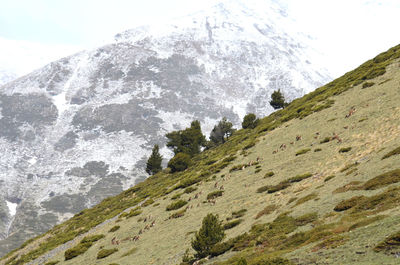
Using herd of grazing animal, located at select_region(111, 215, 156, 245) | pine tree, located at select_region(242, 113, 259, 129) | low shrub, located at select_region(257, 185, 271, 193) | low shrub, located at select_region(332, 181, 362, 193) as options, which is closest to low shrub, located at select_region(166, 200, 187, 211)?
herd of grazing animal, located at select_region(111, 215, 156, 245)

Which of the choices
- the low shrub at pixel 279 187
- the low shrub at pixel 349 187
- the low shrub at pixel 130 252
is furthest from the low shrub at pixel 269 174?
the low shrub at pixel 130 252

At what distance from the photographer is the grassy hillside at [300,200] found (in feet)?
47.6

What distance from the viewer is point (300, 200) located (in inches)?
895

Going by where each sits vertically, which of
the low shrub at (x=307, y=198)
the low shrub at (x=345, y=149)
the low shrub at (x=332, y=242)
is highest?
the low shrub at (x=345, y=149)

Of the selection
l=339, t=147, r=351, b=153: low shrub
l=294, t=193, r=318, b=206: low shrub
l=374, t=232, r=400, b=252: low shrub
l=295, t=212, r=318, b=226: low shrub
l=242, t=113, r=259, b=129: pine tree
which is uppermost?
l=242, t=113, r=259, b=129: pine tree

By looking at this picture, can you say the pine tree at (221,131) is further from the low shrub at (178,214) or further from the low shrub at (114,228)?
the low shrub at (178,214)

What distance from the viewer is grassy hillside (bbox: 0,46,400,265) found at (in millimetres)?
14506

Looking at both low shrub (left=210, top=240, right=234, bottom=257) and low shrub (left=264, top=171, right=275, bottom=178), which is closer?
low shrub (left=210, top=240, right=234, bottom=257)

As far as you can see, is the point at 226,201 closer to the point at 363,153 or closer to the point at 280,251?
the point at 363,153

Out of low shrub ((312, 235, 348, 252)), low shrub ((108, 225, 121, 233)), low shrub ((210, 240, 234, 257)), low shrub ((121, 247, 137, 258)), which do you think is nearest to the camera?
low shrub ((312, 235, 348, 252))

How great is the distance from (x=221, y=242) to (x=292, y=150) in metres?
19.4

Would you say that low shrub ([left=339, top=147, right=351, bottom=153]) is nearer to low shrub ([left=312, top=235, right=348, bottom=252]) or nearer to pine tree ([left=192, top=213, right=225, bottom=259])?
pine tree ([left=192, top=213, right=225, bottom=259])

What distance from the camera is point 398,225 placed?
12727 mm

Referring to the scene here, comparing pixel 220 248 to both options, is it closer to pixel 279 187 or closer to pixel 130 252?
pixel 279 187
